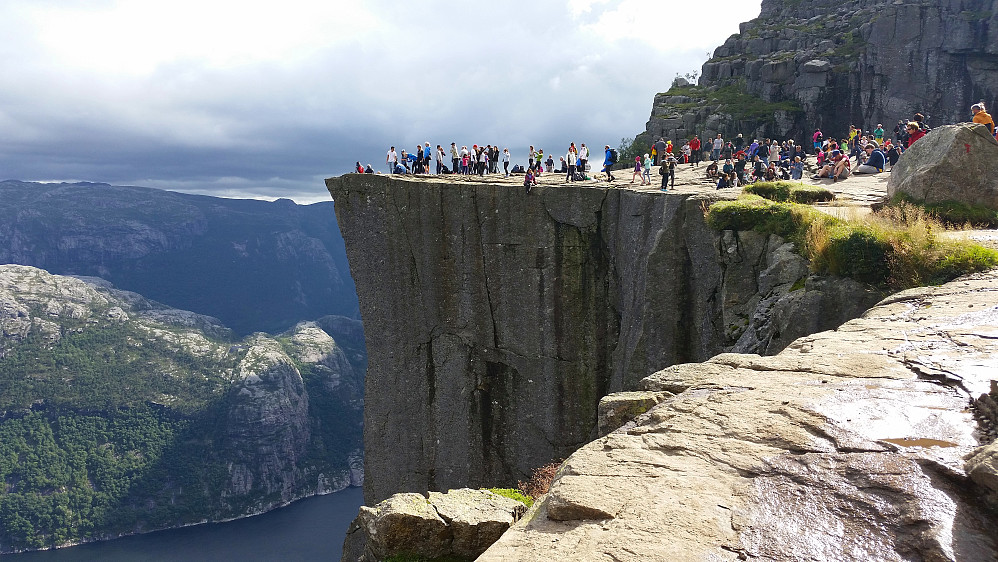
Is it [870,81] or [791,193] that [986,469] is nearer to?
[791,193]

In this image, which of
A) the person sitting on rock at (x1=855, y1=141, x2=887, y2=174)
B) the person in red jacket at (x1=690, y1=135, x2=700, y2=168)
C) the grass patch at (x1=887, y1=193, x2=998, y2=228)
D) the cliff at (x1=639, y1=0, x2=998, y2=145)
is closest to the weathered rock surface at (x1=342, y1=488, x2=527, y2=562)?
the grass patch at (x1=887, y1=193, x2=998, y2=228)

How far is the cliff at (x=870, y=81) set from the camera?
55531mm

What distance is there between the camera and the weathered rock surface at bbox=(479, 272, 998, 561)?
564 centimetres

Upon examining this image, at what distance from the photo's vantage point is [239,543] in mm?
154500

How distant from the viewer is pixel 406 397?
33.3 m

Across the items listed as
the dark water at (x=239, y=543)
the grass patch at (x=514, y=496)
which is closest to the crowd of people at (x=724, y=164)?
the grass patch at (x=514, y=496)

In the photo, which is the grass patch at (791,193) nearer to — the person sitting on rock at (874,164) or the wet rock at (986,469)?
the person sitting on rock at (874,164)

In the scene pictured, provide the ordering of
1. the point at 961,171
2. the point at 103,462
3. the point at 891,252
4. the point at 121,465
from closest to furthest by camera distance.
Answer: the point at 891,252 → the point at 961,171 → the point at 103,462 → the point at 121,465

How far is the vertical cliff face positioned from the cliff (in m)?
32.8

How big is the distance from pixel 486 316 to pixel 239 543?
154550mm

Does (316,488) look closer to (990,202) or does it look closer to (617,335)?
(617,335)

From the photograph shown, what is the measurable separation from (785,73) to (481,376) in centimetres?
5032

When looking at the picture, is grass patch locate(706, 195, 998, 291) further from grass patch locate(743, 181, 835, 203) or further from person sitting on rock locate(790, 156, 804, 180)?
person sitting on rock locate(790, 156, 804, 180)

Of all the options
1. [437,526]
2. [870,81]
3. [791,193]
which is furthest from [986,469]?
[870,81]
